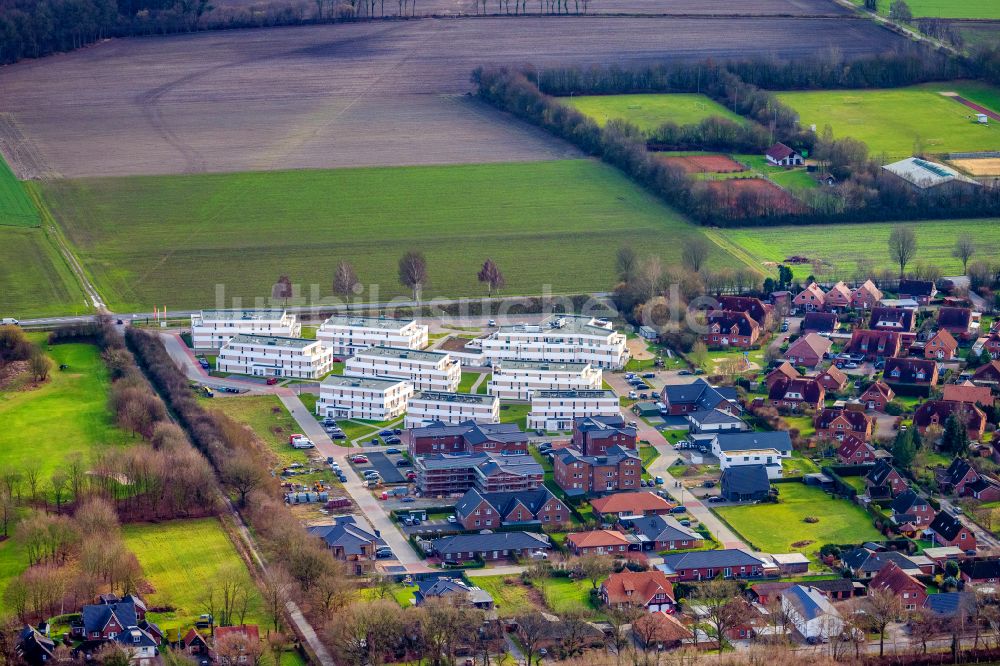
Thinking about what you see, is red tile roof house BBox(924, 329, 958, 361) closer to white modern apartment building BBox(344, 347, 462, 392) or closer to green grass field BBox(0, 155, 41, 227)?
white modern apartment building BBox(344, 347, 462, 392)

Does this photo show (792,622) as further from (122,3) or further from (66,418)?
(122,3)

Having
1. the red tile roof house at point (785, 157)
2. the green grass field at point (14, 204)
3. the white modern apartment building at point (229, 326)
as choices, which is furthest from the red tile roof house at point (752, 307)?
the green grass field at point (14, 204)

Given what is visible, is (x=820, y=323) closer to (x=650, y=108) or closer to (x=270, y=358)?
(x=270, y=358)

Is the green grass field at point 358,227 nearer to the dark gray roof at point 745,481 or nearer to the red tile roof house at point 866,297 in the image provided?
the red tile roof house at point 866,297

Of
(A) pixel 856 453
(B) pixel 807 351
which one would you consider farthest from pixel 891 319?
(A) pixel 856 453

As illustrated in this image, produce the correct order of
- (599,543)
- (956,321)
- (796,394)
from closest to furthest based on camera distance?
(599,543) < (796,394) < (956,321)

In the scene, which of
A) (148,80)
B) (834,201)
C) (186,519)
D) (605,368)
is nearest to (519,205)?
(834,201)
